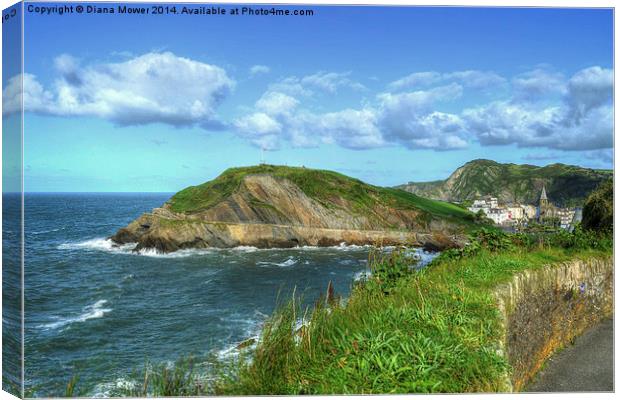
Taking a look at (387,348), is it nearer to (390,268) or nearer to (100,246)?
(390,268)

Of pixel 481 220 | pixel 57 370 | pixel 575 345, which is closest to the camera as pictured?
pixel 575 345

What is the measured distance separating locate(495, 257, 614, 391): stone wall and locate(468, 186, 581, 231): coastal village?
12.2 ft

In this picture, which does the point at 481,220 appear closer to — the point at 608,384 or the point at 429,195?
the point at 429,195

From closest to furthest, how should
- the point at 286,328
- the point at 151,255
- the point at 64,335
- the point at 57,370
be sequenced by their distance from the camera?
the point at 286,328
the point at 57,370
the point at 64,335
the point at 151,255

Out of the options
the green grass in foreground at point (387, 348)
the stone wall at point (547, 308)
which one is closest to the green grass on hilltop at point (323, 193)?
the stone wall at point (547, 308)

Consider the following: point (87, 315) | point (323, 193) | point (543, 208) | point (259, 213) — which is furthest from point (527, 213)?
point (259, 213)

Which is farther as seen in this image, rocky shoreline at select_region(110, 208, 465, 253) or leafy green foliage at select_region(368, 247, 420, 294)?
rocky shoreline at select_region(110, 208, 465, 253)

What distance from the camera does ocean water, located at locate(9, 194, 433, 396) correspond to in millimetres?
13678

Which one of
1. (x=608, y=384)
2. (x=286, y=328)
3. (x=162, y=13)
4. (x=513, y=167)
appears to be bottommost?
(x=608, y=384)

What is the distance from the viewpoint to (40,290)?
70.2 feet

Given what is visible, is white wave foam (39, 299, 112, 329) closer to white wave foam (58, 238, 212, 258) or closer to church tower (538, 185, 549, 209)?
white wave foam (58, 238, 212, 258)

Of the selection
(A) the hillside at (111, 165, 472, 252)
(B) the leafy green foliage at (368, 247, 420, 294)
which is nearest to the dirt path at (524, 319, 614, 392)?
(B) the leafy green foliage at (368, 247, 420, 294)

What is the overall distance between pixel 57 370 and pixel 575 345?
40.6 feet

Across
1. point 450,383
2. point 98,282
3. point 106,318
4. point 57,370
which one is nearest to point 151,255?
point 98,282
